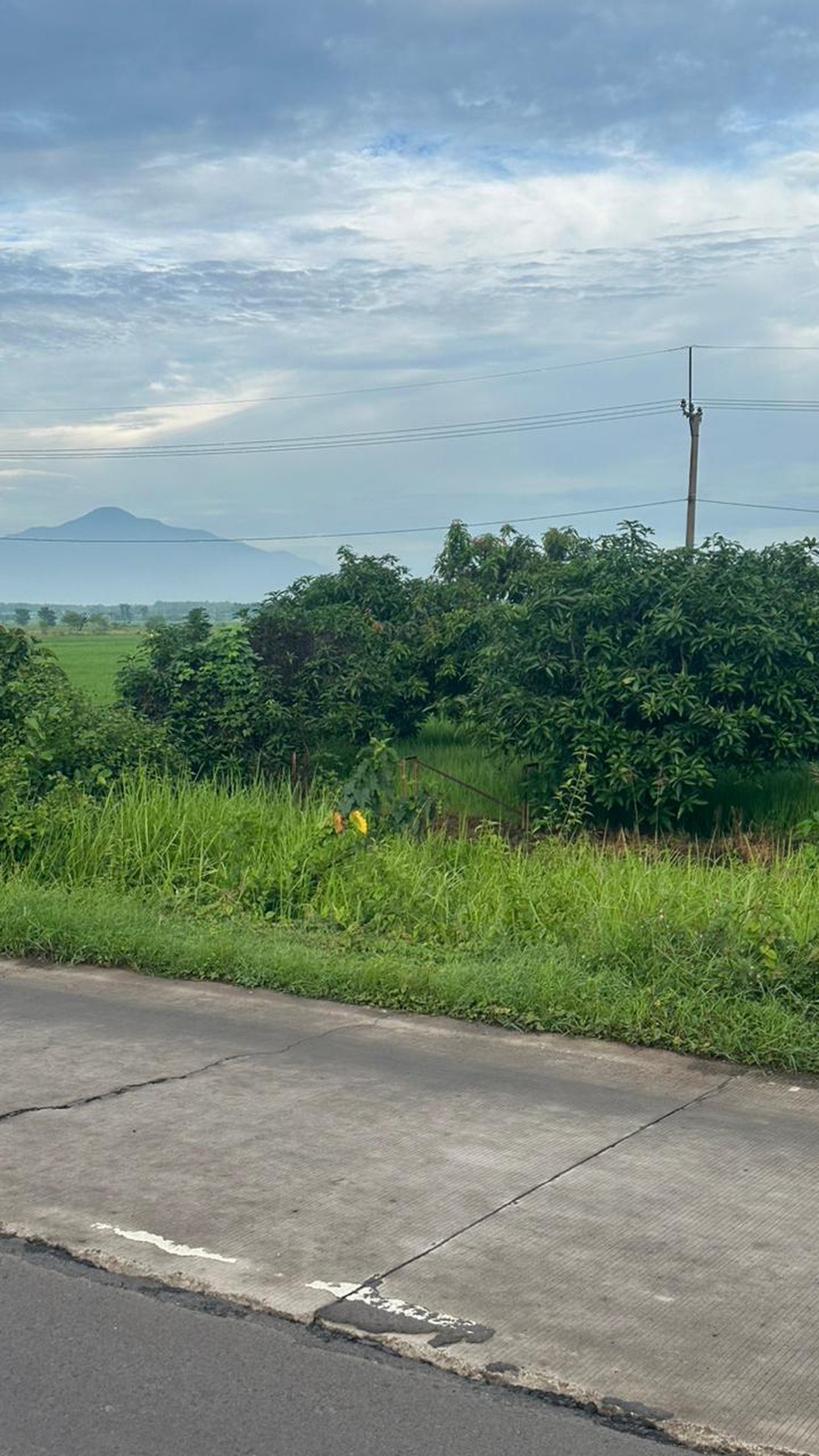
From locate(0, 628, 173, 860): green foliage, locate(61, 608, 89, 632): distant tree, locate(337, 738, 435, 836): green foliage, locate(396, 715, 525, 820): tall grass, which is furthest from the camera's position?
locate(61, 608, 89, 632): distant tree

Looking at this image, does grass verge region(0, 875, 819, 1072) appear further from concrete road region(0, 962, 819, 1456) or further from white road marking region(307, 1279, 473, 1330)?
white road marking region(307, 1279, 473, 1330)

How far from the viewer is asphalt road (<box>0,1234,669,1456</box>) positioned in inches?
129

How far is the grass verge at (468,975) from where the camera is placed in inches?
249

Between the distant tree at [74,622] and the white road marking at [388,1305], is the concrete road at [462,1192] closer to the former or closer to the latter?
the white road marking at [388,1305]

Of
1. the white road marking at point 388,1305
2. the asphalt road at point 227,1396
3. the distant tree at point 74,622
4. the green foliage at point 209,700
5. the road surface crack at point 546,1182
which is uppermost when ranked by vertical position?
the distant tree at point 74,622

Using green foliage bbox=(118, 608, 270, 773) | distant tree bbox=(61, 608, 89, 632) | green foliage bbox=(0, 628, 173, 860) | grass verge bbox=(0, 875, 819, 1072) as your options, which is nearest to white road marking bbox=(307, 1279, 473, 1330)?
grass verge bbox=(0, 875, 819, 1072)

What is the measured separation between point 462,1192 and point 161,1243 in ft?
3.07

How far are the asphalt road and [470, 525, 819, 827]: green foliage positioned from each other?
10.2m

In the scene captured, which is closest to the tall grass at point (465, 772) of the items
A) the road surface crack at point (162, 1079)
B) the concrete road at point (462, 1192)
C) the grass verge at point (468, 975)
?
the grass verge at point (468, 975)

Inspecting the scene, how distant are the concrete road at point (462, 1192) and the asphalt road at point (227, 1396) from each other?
4.0 inches

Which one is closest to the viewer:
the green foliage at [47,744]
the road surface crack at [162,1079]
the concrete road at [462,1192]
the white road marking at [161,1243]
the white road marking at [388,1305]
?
the concrete road at [462,1192]

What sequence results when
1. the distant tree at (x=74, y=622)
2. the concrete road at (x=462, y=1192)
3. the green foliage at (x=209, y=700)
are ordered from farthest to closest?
1. the distant tree at (x=74, y=622)
2. the green foliage at (x=209, y=700)
3. the concrete road at (x=462, y=1192)

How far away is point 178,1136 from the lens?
203 inches

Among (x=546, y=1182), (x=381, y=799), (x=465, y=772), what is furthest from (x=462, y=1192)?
(x=465, y=772)
